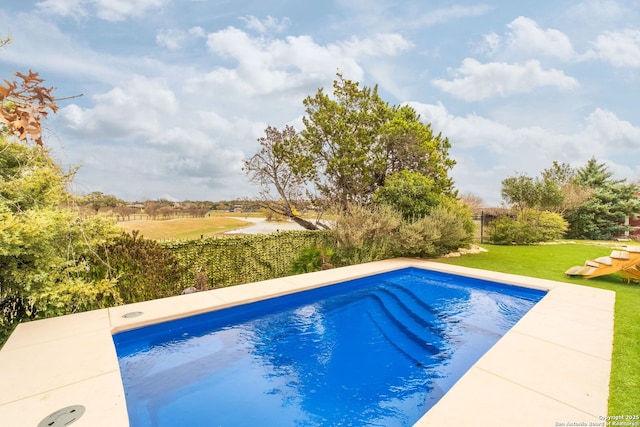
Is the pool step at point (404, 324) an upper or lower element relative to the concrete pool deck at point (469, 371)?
lower

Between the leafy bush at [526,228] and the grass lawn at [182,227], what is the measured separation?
14100 mm

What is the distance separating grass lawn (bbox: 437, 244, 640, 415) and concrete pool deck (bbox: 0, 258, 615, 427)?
0.11 meters

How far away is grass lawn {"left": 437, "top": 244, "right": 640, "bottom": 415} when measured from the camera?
2.95 metres

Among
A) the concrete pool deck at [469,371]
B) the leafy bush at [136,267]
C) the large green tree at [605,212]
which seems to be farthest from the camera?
the large green tree at [605,212]

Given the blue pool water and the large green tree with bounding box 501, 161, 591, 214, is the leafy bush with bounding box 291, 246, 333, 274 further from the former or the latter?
the large green tree with bounding box 501, 161, 591, 214

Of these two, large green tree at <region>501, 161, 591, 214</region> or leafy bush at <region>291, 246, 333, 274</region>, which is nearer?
leafy bush at <region>291, 246, 333, 274</region>

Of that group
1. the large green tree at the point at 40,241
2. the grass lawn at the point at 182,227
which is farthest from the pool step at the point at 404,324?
the large green tree at the point at 40,241

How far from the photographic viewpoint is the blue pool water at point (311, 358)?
3357mm

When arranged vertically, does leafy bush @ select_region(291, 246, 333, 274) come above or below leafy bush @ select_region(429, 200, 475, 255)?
below

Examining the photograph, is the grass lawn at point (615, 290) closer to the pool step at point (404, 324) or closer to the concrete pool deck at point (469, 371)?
the concrete pool deck at point (469, 371)

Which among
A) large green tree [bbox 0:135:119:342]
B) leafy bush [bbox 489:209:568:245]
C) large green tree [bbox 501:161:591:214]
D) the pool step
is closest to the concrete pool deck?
large green tree [bbox 0:135:119:342]

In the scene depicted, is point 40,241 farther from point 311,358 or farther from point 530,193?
point 530,193

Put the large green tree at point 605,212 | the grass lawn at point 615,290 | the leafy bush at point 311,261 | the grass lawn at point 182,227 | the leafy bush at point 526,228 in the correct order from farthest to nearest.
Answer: the large green tree at point 605,212 → the leafy bush at point 526,228 → the leafy bush at point 311,261 → the grass lawn at point 182,227 → the grass lawn at point 615,290

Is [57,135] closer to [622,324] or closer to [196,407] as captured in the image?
[196,407]
